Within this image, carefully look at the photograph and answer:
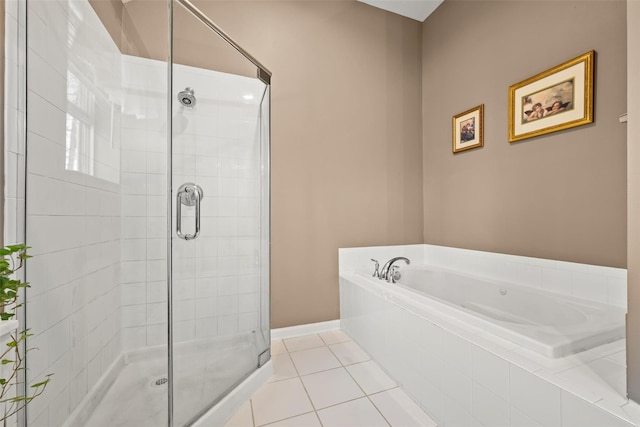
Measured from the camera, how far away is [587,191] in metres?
1.58

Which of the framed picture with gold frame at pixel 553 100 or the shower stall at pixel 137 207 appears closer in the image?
the shower stall at pixel 137 207

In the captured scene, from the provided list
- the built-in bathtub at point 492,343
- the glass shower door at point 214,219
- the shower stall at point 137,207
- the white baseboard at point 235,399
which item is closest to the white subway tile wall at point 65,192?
the shower stall at point 137,207

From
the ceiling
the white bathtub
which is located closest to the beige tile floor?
the white bathtub

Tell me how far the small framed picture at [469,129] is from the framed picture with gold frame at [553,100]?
0.24 meters

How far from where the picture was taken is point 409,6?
8.49 feet

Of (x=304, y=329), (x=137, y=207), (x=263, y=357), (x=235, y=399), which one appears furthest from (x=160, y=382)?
(x=304, y=329)

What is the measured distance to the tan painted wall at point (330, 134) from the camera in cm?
226

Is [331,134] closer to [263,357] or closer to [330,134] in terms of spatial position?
[330,134]

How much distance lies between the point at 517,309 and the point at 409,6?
2.64 m

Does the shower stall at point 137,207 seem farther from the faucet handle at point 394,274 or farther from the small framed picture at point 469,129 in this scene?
the small framed picture at point 469,129

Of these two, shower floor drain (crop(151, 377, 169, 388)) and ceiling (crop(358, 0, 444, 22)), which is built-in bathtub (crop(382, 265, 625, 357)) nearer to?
shower floor drain (crop(151, 377, 169, 388))

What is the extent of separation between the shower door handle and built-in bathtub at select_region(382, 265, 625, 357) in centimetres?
119

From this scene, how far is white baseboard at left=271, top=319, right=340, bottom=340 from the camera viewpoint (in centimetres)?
222

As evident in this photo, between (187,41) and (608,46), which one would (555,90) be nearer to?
(608,46)
